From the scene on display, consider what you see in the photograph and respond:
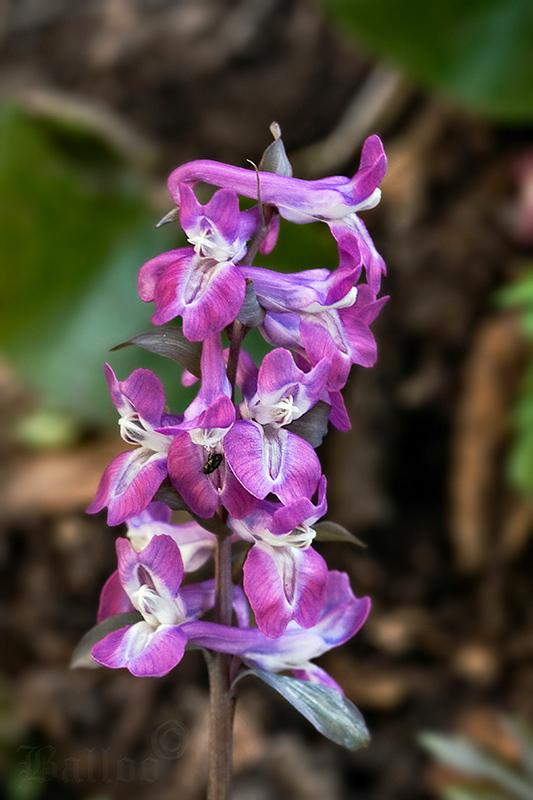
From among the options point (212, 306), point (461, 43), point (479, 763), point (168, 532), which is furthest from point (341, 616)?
point (461, 43)

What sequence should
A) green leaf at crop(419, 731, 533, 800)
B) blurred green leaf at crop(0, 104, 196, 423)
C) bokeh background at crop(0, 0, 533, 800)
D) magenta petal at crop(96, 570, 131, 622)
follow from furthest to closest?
blurred green leaf at crop(0, 104, 196, 423) < bokeh background at crop(0, 0, 533, 800) < green leaf at crop(419, 731, 533, 800) < magenta petal at crop(96, 570, 131, 622)

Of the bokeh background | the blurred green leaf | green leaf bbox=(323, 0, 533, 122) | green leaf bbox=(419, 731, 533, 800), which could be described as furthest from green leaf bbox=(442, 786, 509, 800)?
green leaf bbox=(323, 0, 533, 122)

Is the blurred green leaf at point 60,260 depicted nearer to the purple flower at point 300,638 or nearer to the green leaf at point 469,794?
the green leaf at point 469,794

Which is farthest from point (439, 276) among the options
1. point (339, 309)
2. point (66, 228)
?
point (339, 309)

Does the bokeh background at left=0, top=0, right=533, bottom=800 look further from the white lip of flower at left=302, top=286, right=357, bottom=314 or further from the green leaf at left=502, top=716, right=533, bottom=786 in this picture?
the white lip of flower at left=302, top=286, right=357, bottom=314

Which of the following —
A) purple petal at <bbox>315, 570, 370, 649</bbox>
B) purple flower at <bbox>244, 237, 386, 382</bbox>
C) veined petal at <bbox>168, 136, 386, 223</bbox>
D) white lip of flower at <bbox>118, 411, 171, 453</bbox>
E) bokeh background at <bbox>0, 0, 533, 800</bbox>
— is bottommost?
bokeh background at <bbox>0, 0, 533, 800</bbox>

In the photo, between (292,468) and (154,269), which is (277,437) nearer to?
(292,468)
